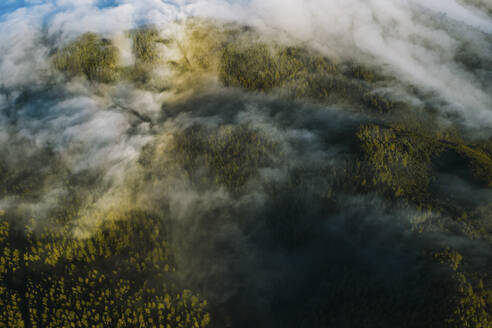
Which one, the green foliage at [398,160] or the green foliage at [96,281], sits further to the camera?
the green foliage at [398,160]

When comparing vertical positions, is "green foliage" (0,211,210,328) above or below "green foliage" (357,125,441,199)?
below

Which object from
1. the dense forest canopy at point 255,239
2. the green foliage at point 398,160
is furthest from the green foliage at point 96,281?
the green foliage at point 398,160

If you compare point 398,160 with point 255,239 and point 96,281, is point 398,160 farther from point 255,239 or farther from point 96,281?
point 96,281

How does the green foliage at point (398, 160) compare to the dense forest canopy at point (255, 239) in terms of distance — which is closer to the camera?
the dense forest canopy at point (255, 239)

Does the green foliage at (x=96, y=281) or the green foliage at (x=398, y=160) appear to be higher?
the green foliage at (x=398, y=160)

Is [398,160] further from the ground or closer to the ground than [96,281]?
further from the ground

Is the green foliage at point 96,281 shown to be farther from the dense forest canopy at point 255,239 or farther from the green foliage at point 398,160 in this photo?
the green foliage at point 398,160

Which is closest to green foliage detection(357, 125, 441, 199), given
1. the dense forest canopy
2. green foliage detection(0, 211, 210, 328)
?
the dense forest canopy

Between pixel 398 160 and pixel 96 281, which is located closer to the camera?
pixel 96 281

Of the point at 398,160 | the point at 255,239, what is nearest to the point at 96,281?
the point at 255,239

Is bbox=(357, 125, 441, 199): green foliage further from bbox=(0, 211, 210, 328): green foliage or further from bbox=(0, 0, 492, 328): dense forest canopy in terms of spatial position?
bbox=(0, 211, 210, 328): green foliage

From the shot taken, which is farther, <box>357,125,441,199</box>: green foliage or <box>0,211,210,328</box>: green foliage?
<box>357,125,441,199</box>: green foliage
